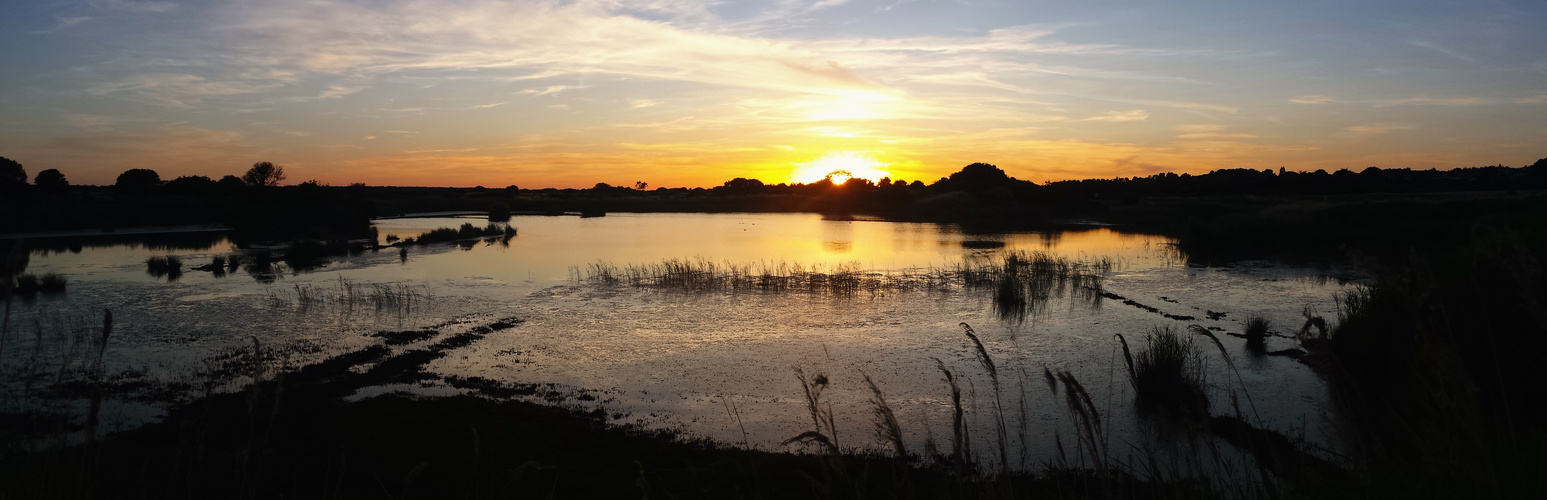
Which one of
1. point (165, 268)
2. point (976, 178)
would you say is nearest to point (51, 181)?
point (165, 268)

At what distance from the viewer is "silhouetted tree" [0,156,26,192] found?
38156 mm

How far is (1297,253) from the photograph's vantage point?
25891mm

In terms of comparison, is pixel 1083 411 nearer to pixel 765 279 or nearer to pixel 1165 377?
pixel 1165 377

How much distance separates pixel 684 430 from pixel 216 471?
407 centimetres

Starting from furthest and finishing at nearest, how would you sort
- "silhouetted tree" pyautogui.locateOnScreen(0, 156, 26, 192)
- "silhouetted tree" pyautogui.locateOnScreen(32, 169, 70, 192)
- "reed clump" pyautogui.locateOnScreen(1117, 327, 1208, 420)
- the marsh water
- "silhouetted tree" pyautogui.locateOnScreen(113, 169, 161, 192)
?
"silhouetted tree" pyautogui.locateOnScreen(113, 169, 161, 192), "silhouetted tree" pyautogui.locateOnScreen(32, 169, 70, 192), "silhouetted tree" pyautogui.locateOnScreen(0, 156, 26, 192), the marsh water, "reed clump" pyautogui.locateOnScreen(1117, 327, 1208, 420)

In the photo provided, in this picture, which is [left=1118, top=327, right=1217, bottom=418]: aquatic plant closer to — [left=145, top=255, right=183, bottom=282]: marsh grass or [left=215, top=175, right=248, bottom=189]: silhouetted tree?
[left=145, top=255, right=183, bottom=282]: marsh grass

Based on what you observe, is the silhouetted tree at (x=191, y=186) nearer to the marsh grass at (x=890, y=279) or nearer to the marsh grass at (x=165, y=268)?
the marsh grass at (x=165, y=268)

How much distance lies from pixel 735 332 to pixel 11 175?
43.6 m

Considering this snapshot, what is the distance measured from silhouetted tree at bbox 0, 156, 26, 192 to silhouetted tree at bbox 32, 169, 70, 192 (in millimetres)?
4449

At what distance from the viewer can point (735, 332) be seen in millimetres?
14297

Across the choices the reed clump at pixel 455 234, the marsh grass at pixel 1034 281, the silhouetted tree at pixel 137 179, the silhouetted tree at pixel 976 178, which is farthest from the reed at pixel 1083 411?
the silhouetted tree at pixel 976 178

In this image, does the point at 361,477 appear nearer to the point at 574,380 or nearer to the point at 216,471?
the point at 216,471

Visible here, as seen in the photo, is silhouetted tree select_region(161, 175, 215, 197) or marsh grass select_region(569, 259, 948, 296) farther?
silhouetted tree select_region(161, 175, 215, 197)

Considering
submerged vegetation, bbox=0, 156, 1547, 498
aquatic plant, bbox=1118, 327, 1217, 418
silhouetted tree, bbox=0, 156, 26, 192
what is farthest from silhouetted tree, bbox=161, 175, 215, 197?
aquatic plant, bbox=1118, 327, 1217, 418
